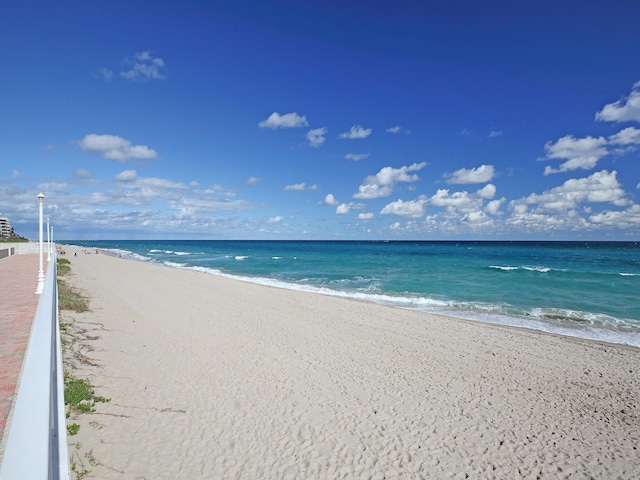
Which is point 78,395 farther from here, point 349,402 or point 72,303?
point 72,303

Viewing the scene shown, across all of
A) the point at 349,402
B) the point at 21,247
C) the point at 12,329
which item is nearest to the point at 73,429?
the point at 12,329

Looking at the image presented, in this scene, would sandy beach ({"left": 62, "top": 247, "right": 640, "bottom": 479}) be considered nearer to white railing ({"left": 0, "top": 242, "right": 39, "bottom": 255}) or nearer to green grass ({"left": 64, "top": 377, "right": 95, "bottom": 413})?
green grass ({"left": 64, "top": 377, "right": 95, "bottom": 413})

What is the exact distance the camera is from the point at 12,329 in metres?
7.50

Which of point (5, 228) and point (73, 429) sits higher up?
point (5, 228)

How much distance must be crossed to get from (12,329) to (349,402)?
7.21 m

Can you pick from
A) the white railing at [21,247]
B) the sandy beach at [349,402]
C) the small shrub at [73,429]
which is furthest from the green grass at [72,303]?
the white railing at [21,247]

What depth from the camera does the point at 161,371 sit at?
7.48 meters

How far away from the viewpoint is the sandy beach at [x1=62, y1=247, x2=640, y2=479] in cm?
475

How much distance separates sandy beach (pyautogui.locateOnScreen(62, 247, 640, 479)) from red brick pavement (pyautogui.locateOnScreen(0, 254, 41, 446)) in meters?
0.93

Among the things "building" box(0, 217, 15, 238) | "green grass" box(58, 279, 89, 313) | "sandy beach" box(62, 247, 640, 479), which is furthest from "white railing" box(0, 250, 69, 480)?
"building" box(0, 217, 15, 238)

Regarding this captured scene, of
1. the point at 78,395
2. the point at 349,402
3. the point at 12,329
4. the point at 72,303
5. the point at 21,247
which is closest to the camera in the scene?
the point at 78,395

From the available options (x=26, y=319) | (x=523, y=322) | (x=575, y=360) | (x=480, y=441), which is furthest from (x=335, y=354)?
(x=523, y=322)

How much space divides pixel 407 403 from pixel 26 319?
880 centimetres

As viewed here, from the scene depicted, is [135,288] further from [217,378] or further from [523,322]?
[523,322]
